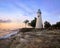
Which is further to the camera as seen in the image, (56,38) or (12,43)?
(12,43)

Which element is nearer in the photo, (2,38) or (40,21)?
(2,38)

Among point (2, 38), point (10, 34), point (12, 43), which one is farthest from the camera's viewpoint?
point (10, 34)

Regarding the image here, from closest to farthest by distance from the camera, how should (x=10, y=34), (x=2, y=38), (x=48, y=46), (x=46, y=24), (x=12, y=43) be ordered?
(x=48, y=46), (x=12, y=43), (x=2, y=38), (x=10, y=34), (x=46, y=24)

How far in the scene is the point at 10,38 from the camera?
49.9 ft

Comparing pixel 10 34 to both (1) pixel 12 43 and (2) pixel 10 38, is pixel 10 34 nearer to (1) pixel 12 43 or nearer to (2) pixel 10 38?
(2) pixel 10 38

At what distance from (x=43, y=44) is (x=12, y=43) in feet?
14.8

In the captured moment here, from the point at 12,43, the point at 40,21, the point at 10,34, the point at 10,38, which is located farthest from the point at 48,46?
the point at 40,21

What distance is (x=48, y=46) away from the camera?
33.4 feet

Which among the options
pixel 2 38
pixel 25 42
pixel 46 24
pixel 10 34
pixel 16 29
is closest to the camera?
pixel 25 42

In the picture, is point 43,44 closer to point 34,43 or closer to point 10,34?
point 34,43

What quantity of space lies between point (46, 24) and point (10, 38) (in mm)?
13157

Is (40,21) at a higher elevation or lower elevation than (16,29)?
higher

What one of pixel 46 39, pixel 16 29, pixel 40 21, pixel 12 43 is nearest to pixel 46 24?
pixel 40 21

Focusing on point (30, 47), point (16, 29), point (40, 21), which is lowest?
point (30, 47)
